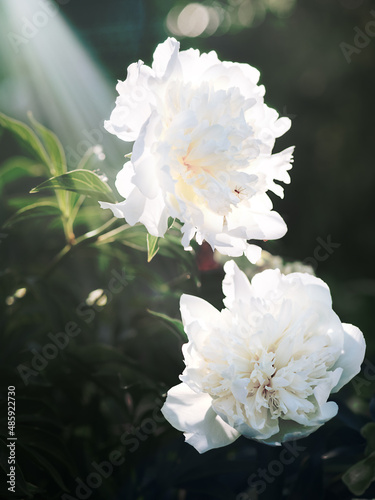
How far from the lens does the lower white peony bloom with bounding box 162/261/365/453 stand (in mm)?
454

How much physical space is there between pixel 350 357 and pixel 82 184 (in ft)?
1.02

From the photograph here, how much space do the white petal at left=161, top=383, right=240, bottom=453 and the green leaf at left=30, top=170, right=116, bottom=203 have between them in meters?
0.21

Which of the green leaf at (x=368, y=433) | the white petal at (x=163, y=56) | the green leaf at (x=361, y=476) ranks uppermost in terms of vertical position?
the white petal at (x=163, y=56)

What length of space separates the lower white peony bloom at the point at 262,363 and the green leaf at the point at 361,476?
16cm

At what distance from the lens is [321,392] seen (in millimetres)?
445

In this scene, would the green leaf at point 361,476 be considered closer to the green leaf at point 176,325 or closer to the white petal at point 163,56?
the green leaf at point 176,325

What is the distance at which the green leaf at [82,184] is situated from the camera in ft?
1.66

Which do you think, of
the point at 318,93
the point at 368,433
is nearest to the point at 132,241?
the point at 368,433

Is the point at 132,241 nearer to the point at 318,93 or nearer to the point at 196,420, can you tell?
the point at 196,420

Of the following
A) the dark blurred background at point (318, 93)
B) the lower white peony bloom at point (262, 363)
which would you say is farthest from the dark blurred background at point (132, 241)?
the lower white peony bloom at point (262, 363)

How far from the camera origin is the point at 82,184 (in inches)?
20.4

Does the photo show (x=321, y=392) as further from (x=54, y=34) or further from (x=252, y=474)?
(x=54, y=34)

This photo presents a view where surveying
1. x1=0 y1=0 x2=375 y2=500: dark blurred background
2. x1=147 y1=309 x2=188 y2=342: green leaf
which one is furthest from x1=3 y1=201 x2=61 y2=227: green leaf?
x1=147 y1=309 x2=188 y2=342: green leaf

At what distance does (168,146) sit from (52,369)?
0.37 meters
